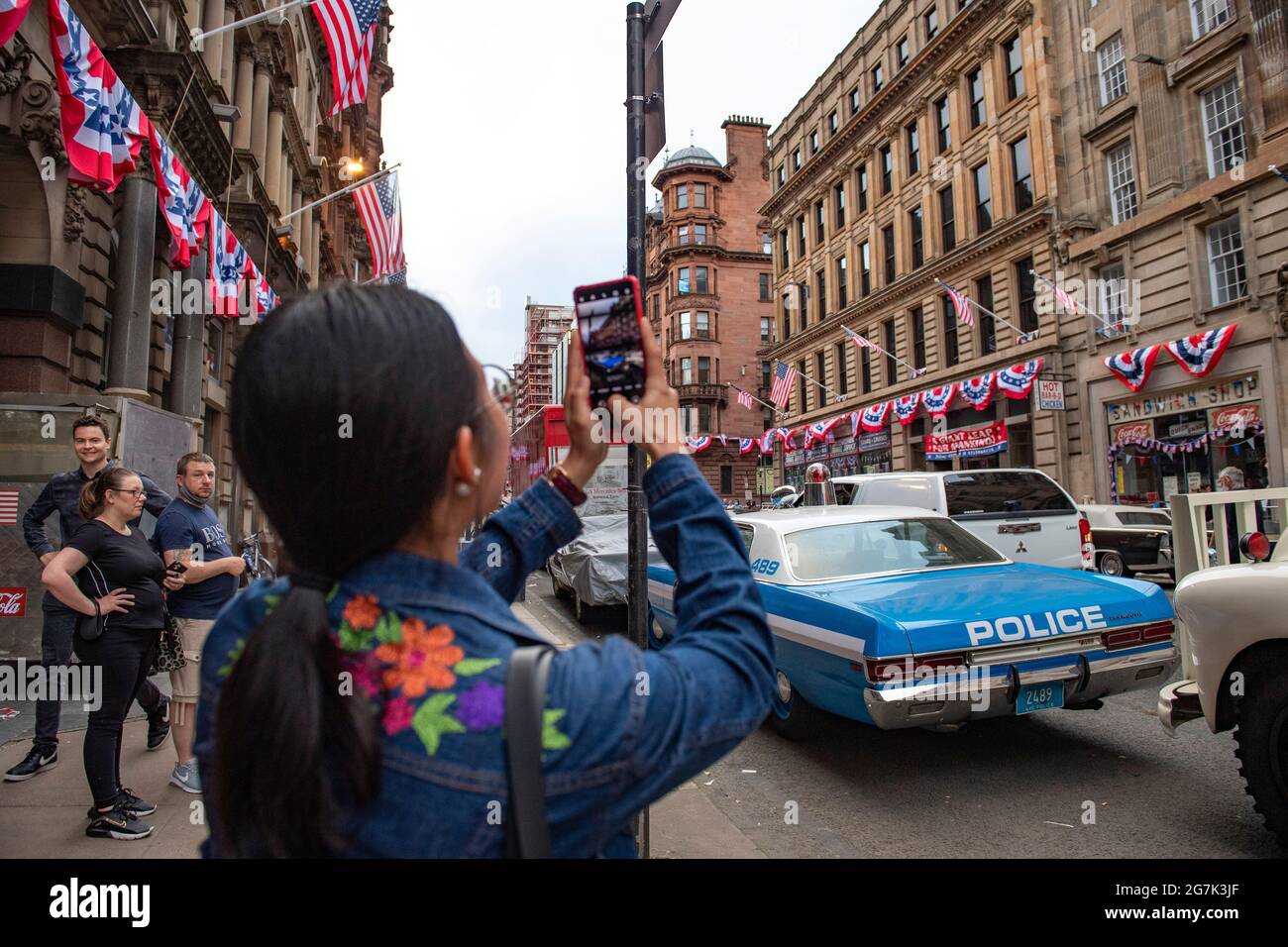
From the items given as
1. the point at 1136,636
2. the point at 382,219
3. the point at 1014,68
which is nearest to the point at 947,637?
the point at 1136,636

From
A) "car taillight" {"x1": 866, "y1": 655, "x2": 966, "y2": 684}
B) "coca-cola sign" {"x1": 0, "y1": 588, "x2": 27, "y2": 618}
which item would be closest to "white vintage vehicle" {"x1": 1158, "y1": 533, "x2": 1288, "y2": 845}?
"car taillight" {"x1": 866, "y1": 655, "x2": 966, "y2": 684}

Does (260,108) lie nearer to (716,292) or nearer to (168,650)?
(168,650)

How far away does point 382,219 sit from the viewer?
47.8 ft

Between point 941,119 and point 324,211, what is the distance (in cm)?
2355

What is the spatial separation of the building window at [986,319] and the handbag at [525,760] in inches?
1095

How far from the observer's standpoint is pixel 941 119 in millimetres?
29000

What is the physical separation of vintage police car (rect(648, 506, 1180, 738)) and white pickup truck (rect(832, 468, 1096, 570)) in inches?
145

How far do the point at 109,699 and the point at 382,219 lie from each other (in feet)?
40.9

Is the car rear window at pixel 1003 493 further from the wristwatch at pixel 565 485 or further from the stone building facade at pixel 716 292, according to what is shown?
the stone building facade at pixel 716 292

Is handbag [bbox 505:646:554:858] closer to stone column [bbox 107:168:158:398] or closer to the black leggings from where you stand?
the black leggings

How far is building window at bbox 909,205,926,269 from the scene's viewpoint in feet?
99.0

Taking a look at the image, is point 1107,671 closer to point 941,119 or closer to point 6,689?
point 6,689

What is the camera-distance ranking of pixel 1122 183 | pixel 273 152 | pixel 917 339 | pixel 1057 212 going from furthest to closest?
pixel 917 339
pixel 1057 212
pixel 1122 183
pixel 273 152
